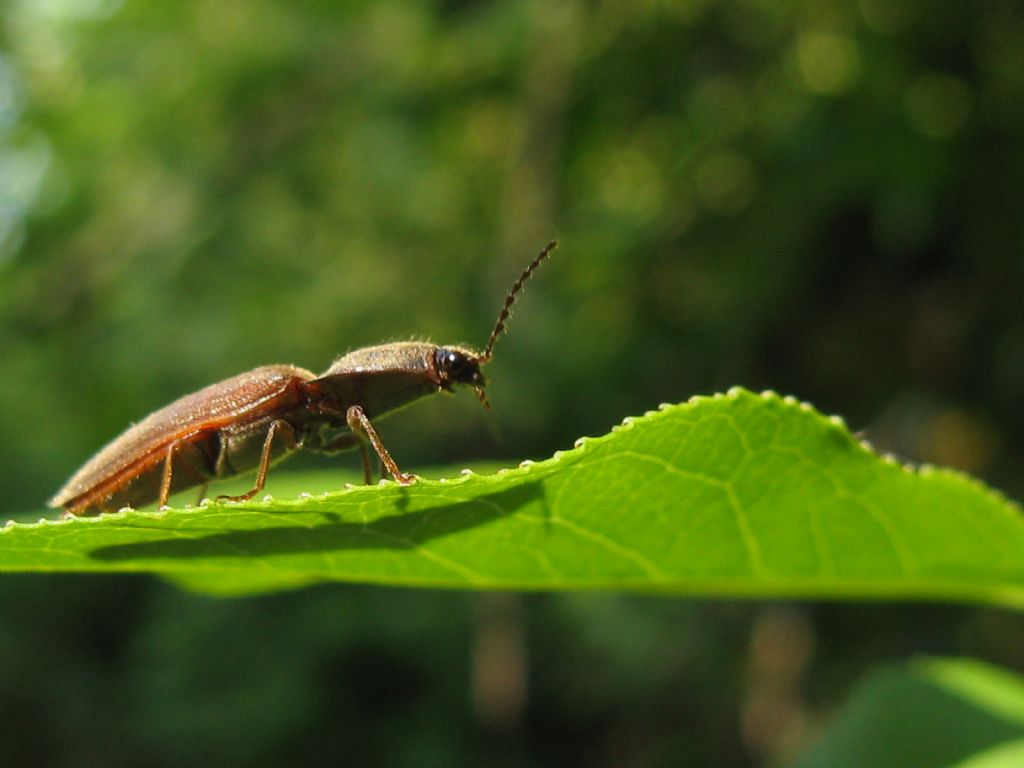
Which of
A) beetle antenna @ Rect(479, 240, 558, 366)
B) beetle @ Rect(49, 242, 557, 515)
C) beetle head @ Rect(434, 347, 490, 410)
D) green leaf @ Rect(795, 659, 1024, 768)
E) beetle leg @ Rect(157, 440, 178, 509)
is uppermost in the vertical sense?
beetle antenna @ Rect(479, 240, 558, 366)

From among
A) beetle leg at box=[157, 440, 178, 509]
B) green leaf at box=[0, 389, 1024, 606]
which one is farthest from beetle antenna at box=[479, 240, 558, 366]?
green leaf at box=[0, 389, 1024, 606]

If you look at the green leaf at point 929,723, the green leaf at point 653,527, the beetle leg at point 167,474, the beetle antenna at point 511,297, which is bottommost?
the green leaf at point 929,723

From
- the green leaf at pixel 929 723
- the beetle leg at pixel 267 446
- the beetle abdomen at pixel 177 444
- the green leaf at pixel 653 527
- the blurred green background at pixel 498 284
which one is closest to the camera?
the green leaf at pixel 653 527

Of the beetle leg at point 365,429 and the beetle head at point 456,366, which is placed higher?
the beetle head at point 456,366

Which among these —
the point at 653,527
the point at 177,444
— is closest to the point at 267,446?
the point at 177,444

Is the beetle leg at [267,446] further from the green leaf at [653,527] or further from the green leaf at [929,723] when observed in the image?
the green leaf at [929,723]

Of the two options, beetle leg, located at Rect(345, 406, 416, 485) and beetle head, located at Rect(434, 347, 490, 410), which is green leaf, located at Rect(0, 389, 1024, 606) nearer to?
beetle leg, located at Rect(345, 406, 416, 485)

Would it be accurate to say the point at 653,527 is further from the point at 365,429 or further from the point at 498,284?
the point at 498,284

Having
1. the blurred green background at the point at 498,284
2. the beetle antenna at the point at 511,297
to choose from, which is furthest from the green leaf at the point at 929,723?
the blurred green background at the point at 498,284
